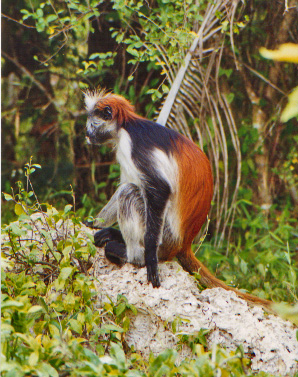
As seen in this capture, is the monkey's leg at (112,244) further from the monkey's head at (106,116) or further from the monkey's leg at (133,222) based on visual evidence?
the monkey's head at (106,116)

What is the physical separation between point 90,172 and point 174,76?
7.88 feet

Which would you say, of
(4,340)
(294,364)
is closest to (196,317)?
(294,364)

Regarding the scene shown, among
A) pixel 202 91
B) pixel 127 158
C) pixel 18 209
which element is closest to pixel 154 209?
pixel 127 158

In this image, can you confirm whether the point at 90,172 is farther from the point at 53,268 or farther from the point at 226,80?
the point at 53,268

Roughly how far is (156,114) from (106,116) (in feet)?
7.06

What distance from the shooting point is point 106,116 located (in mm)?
4375

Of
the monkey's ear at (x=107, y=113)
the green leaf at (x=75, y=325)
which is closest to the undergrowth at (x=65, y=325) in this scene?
the green leaf at (x=75, y=325)

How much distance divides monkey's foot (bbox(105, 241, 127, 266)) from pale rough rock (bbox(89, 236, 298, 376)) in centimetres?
23

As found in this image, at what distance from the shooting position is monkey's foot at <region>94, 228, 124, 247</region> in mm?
4430

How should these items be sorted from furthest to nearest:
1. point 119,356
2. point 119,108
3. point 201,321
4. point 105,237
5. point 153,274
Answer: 1. point 105,237
2. point 119,108
3. point 153,274
4. point 201,321
5. point 119,356

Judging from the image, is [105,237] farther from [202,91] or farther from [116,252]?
[202,91]

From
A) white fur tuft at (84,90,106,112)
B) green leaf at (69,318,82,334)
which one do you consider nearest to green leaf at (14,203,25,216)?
green leaf at (69,318,82,334)

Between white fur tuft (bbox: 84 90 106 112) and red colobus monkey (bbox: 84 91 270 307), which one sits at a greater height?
white fur tuft (bbox: 84 90 106 112)

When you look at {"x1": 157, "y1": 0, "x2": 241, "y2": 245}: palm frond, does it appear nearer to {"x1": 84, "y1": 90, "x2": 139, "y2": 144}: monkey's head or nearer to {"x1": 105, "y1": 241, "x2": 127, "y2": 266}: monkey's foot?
{"x1": 84, "y1": 90, "x2": 139, "y2": 144}: monkey's head
